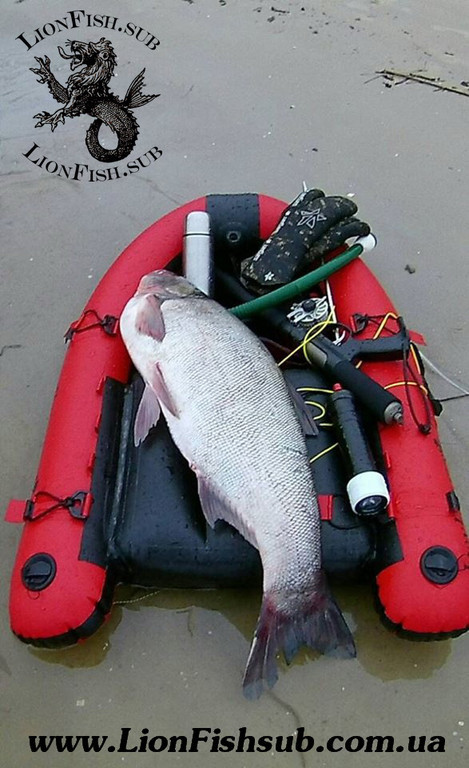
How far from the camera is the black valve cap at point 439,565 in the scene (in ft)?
7.33

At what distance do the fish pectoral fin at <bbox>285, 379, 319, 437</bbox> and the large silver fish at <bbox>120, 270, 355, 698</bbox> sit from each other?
6 centimetres

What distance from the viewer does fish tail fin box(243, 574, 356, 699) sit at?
216 cm

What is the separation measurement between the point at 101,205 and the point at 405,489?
2647 mm

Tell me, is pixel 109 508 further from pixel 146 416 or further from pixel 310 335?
pixel 310 335

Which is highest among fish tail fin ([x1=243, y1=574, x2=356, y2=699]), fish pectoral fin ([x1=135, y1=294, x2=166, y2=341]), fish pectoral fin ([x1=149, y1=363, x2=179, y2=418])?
fish pectoral fin ([x1=135, y1=294, x2=166, y2=341])

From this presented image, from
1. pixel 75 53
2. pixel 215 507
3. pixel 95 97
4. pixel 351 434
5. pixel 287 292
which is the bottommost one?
pixel 215 507

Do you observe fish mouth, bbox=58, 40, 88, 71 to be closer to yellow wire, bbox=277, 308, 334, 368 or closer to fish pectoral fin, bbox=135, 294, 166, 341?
fish pectoral fin, bbox=135, 294, 166, 341

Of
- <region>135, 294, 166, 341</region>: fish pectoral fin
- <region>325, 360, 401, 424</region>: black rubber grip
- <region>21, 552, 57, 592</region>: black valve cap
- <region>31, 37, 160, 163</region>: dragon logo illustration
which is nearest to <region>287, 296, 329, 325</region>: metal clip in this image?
<region>325, 360, 401, 424</region>: black rubber grip

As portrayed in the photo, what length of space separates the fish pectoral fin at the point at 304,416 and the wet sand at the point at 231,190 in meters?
0.60

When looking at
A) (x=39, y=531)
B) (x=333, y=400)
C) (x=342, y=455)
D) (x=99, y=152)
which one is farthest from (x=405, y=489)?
(x=99, y=152)

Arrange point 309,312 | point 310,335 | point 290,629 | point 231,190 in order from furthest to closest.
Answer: point 231,190 → point 309,312 → point 310,335 → point 290,629

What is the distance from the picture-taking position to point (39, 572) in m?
2.28

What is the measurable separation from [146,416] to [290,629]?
0.91 meters

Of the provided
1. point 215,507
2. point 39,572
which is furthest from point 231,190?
point 39,572
